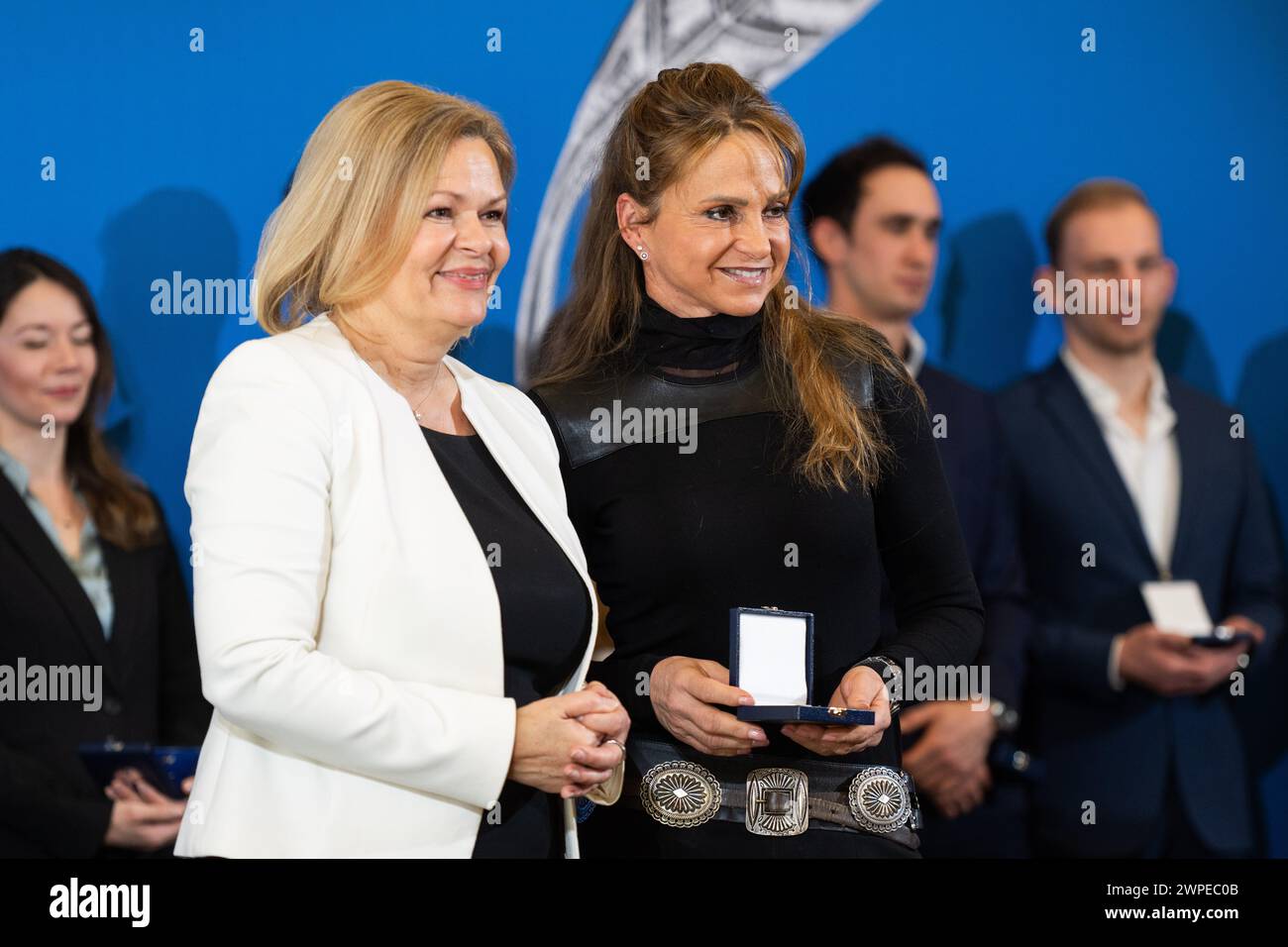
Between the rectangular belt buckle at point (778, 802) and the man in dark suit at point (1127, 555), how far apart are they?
1664mm

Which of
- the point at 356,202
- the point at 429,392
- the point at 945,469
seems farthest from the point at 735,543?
the point at 945,469

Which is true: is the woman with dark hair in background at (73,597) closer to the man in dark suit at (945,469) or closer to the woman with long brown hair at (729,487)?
the woman with long brown hair at (729,487)

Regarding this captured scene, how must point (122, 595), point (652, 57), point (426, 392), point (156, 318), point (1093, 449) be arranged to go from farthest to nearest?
point (1093, 449), point (652, 57), point (156, 318), point (122, 595), point (426, 392)

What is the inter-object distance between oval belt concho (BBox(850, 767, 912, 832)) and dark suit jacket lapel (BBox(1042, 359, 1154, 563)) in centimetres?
175

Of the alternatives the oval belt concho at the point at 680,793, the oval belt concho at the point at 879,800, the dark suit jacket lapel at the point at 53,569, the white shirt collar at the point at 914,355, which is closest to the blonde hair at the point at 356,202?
the oval belt concho at the point at 680,793

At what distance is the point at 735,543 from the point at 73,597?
5.78ft

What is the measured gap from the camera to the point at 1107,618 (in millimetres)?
3879

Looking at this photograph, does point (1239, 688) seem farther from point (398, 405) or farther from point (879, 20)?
point (398, 405)

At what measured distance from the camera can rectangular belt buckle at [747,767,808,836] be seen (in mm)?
2355

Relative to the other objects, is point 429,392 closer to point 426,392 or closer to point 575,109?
point 426,392

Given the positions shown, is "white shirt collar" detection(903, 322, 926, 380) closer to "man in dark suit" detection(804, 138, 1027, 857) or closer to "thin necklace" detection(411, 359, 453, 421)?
"man in dark suit" detection(804, 138, 1027, 857)

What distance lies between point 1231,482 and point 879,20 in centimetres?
155

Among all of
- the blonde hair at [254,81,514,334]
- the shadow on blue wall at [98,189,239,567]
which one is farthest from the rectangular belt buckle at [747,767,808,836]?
the shadow on blue wall at [98,189,239,567]

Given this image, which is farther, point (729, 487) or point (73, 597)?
point (73, 597)
